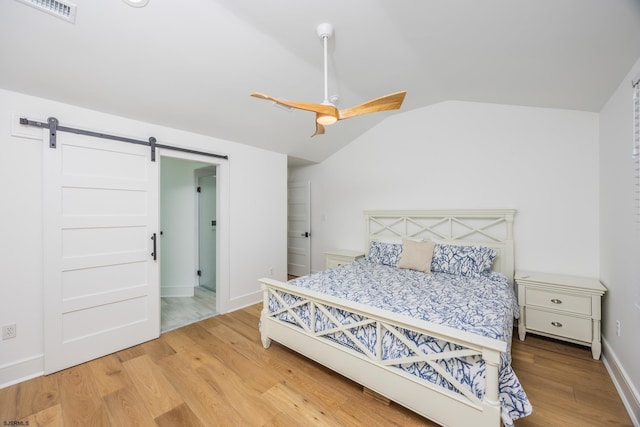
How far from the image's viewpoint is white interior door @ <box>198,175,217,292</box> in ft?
13.8

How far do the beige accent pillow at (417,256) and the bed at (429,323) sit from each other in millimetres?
28

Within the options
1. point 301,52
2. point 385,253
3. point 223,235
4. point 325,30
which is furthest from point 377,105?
point 223,235

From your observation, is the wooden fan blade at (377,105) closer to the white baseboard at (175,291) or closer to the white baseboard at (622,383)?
the white baseboard at (622,383)

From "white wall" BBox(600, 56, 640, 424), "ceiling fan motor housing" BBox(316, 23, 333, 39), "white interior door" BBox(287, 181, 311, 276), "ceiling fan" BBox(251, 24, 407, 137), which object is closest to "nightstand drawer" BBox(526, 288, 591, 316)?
"white wall" BBox(600, 56, 640, 424)

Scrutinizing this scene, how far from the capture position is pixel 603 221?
8.02 feet

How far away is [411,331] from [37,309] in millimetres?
2955

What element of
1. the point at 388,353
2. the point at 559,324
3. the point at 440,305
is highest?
Result: the point at 440,305

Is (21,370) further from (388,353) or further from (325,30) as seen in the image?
(325,30)

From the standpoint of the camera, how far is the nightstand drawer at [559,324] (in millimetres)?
2351

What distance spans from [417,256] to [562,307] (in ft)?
4.49

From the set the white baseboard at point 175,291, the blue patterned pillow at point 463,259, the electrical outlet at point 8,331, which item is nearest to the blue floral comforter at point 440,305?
the blue patterned pillow at point 463,259

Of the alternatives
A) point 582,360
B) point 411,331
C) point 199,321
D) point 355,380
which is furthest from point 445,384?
point 199,321

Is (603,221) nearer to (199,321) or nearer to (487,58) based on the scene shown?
(487,58)

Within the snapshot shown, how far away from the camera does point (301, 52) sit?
2164mm
